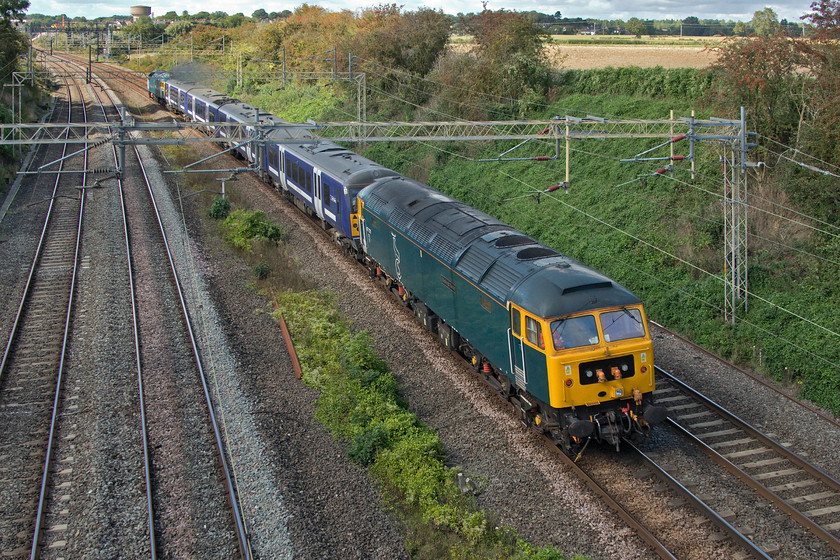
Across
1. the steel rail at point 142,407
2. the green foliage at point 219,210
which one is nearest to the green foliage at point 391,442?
the steel rail at point 142,407

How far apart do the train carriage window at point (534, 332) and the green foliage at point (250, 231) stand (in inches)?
561

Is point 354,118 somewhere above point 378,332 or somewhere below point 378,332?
above

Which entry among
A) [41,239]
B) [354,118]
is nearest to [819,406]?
[41,239]

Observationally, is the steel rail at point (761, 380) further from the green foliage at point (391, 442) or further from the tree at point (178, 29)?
the tree at point (178, 29)

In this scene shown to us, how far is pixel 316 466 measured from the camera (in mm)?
11984

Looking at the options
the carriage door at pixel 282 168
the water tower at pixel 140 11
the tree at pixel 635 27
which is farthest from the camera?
the water tower at pixel 140 11

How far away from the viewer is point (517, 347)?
39.6 feet

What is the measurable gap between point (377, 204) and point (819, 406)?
11325 millimetres

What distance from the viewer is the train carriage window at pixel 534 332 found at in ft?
37.2

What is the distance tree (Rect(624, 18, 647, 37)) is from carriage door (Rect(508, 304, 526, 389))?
178 ft

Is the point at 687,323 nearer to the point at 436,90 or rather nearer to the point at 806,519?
the point at 806,519

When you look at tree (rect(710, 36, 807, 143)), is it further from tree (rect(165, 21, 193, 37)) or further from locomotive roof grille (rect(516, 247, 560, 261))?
tree (rect(165, 21, 193, 37))

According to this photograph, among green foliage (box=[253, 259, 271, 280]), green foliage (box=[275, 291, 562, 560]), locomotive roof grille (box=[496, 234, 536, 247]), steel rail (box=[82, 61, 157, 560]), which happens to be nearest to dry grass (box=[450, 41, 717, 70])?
green foliage (box=[253, 259, 271, 280])

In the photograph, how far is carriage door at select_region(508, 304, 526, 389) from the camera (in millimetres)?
11922
